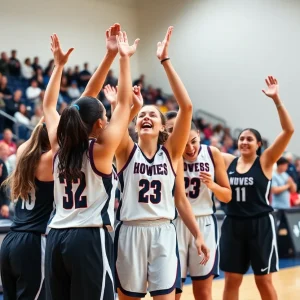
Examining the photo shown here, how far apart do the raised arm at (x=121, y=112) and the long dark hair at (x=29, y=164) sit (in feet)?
2.36

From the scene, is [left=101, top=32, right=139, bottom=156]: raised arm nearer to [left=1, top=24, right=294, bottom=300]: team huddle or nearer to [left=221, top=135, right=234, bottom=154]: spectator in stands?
[left=1, top=24, right=294, bottom=300]: team huddle

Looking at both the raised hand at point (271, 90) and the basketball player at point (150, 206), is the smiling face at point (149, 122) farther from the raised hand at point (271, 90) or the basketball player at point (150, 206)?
the raised hand at point (271, 90)

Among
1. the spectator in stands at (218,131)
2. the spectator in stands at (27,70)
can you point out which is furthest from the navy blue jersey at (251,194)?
the spectator in stands at (218,131)

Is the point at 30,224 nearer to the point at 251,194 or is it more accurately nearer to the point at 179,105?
the point at 179,105

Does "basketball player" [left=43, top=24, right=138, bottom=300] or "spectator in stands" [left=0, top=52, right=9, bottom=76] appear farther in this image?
"spectator in stands" [left=0, top=52, right=9, bottom=76]

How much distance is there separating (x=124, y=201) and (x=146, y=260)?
0.45 m

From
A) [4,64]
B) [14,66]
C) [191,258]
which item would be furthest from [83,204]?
[14,66]

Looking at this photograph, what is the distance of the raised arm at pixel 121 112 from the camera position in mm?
3453

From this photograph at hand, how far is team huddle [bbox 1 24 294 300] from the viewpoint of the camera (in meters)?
3.46

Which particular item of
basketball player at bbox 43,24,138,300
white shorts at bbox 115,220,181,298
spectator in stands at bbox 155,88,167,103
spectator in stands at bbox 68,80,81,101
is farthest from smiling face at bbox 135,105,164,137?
spectator in stands at bbox 155,88,167,103

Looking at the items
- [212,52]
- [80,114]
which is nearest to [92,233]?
[80,114]

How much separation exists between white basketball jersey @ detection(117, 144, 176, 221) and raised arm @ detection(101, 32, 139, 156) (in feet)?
2.28

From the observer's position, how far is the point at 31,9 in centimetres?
1827

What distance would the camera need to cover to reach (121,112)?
3561 millimetres
